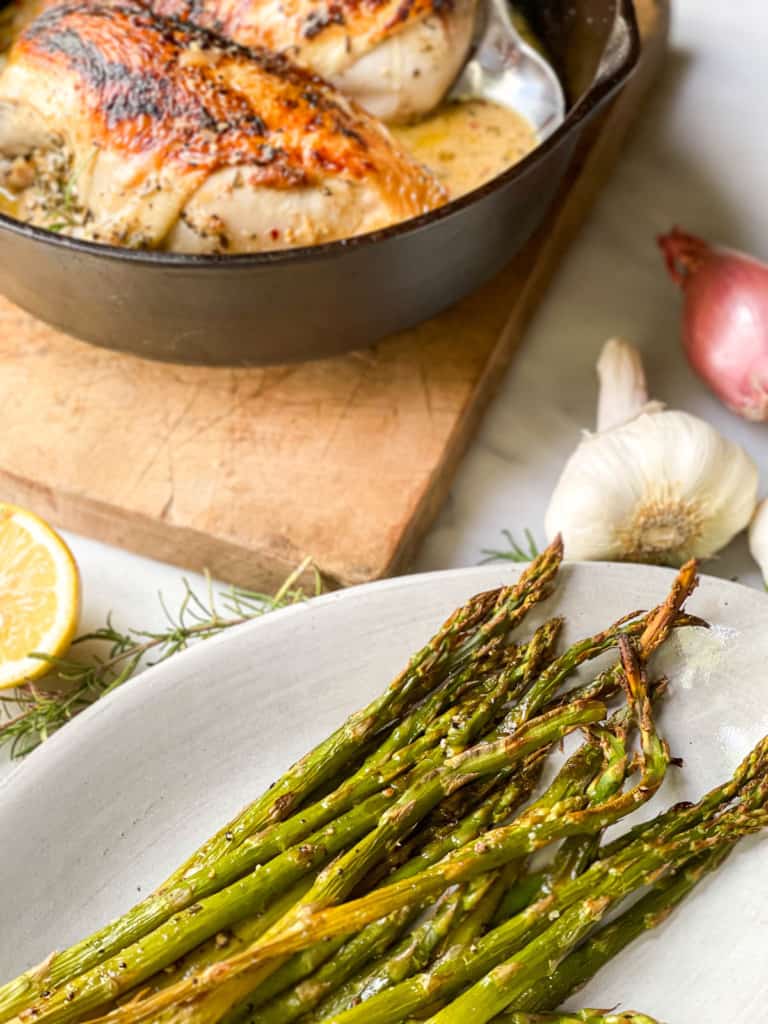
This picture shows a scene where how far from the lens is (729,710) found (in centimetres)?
184

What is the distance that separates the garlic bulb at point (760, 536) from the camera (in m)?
2.20

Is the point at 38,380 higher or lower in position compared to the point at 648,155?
lower

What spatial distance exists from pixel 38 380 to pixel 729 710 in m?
1.42

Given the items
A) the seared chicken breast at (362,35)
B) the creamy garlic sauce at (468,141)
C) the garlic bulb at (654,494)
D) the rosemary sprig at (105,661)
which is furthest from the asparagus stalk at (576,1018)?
the seared chicken breast at (362,35)

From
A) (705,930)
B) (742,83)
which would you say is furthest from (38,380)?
(742,83)

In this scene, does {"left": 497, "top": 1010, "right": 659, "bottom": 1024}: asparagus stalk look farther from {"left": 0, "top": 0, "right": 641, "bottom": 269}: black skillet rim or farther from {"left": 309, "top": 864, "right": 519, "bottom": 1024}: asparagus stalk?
{"left": 0, "top": 0, "right": 641, "bottom": 269}: black skillet rim

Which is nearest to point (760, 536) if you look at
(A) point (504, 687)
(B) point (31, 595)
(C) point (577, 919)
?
(A) point (504, 687)

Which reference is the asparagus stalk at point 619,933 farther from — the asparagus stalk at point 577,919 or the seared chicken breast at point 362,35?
the seared chicken breast at point 362,35

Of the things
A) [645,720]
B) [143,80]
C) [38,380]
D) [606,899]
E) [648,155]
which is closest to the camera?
[606,899]

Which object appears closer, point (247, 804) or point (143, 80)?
point (247, 804)

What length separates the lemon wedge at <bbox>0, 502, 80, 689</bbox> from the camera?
198 cm

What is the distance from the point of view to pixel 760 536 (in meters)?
2.21

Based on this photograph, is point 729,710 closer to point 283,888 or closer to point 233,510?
point 283,888

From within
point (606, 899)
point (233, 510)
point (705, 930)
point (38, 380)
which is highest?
point (38, 380)
